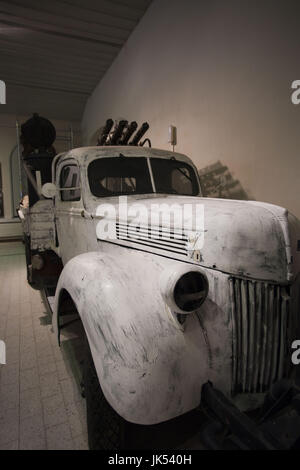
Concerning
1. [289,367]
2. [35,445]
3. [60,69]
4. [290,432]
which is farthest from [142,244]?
[60,69]

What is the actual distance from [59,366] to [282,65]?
11.3 ft

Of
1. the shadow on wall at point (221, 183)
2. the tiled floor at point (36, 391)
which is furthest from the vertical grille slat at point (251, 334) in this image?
the shadow on wall at point (221, 183)

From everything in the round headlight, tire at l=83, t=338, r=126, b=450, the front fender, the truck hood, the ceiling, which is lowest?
tire at l=83, t=338, r=126, b=450

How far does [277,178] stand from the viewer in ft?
8.63

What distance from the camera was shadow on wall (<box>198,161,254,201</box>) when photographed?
3145 millimetres

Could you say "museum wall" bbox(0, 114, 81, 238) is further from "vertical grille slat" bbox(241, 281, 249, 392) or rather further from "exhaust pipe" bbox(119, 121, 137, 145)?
"vertical grille slat" bbox(241, 281, 249, 392)

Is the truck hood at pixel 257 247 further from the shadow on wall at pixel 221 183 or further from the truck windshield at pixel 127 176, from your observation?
the shadow on wall at pixel 221 183

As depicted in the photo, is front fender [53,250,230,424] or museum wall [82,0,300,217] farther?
museum wall [82,0,300,217]

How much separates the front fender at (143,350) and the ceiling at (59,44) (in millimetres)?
5325

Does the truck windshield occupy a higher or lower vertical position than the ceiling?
lower

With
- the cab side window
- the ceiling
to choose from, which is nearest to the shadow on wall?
A: the cab side window

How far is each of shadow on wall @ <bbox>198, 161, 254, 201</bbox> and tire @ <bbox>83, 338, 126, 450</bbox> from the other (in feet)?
7.95

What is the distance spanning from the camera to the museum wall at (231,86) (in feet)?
8.17
